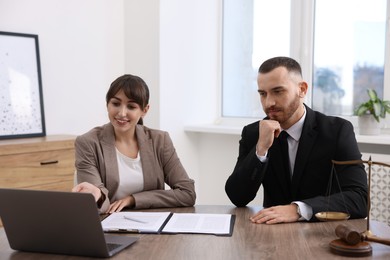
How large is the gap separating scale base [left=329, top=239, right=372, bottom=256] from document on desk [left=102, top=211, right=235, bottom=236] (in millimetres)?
348

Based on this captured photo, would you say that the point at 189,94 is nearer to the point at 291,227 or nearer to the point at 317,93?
the point at 317,93

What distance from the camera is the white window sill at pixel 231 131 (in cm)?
335

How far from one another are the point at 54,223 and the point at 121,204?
0.68 m

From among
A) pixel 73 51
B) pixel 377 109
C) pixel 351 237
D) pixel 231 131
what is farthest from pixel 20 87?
pixel 351 237

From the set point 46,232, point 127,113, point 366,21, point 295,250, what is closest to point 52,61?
point 127,113

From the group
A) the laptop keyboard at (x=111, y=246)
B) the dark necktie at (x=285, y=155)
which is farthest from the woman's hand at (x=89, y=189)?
the dark necktie at (x=285, y=155)

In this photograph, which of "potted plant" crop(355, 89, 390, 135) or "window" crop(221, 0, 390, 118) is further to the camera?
"window" crop(221, 0, 390, 118)

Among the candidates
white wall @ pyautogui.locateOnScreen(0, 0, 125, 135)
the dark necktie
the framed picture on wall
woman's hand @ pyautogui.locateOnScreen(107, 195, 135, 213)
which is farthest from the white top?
white wall @ pyautogui.locateOnScreen(0, 0, 125, 135)

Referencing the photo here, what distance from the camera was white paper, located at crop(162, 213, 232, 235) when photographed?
174 cm

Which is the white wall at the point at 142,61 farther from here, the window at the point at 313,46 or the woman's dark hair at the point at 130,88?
the woman's dark hair at the point at 130,88

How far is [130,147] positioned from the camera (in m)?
2.48

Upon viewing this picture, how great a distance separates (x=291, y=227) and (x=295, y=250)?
281 mm

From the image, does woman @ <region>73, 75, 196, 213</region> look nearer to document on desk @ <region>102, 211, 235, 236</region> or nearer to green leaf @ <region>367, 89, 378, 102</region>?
document on desk @ <region>102, 211, 235, 236</region>

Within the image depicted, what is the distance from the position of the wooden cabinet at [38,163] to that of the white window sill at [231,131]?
116 cm
